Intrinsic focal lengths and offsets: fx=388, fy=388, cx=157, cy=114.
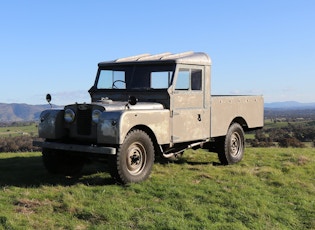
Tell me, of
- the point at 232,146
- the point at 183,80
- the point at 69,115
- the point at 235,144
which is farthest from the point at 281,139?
the point at 69,115

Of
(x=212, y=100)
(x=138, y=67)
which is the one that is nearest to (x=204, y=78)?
(x=212, y=100)

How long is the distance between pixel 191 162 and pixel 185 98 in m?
2.21

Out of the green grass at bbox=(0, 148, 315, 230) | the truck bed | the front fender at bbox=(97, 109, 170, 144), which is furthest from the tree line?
the front fender at bbox=(97, 109, 170, 144)

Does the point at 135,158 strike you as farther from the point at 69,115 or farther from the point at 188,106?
the point at 188,106

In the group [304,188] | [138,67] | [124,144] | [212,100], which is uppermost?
[138,67]

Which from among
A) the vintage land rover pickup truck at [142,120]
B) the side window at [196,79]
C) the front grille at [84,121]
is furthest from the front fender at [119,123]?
the side window at [196,79]

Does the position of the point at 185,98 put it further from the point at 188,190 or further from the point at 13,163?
the point at 13,163

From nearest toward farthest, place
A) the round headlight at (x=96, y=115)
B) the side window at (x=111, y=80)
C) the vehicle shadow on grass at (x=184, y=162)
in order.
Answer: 1. the round headlight at (x=96, y=115)
2. the side window at (x=111, y=80)
3. the vehicle shadow on grass at (x=184, y=162)

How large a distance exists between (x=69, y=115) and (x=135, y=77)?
5.94ft

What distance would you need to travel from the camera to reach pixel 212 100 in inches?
367

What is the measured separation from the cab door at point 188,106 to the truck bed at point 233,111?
15.9 inches

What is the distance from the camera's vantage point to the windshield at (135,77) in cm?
836

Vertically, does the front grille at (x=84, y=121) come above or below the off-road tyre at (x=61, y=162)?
above

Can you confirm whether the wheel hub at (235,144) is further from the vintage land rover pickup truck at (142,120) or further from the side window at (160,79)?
the side window at (160,79)
